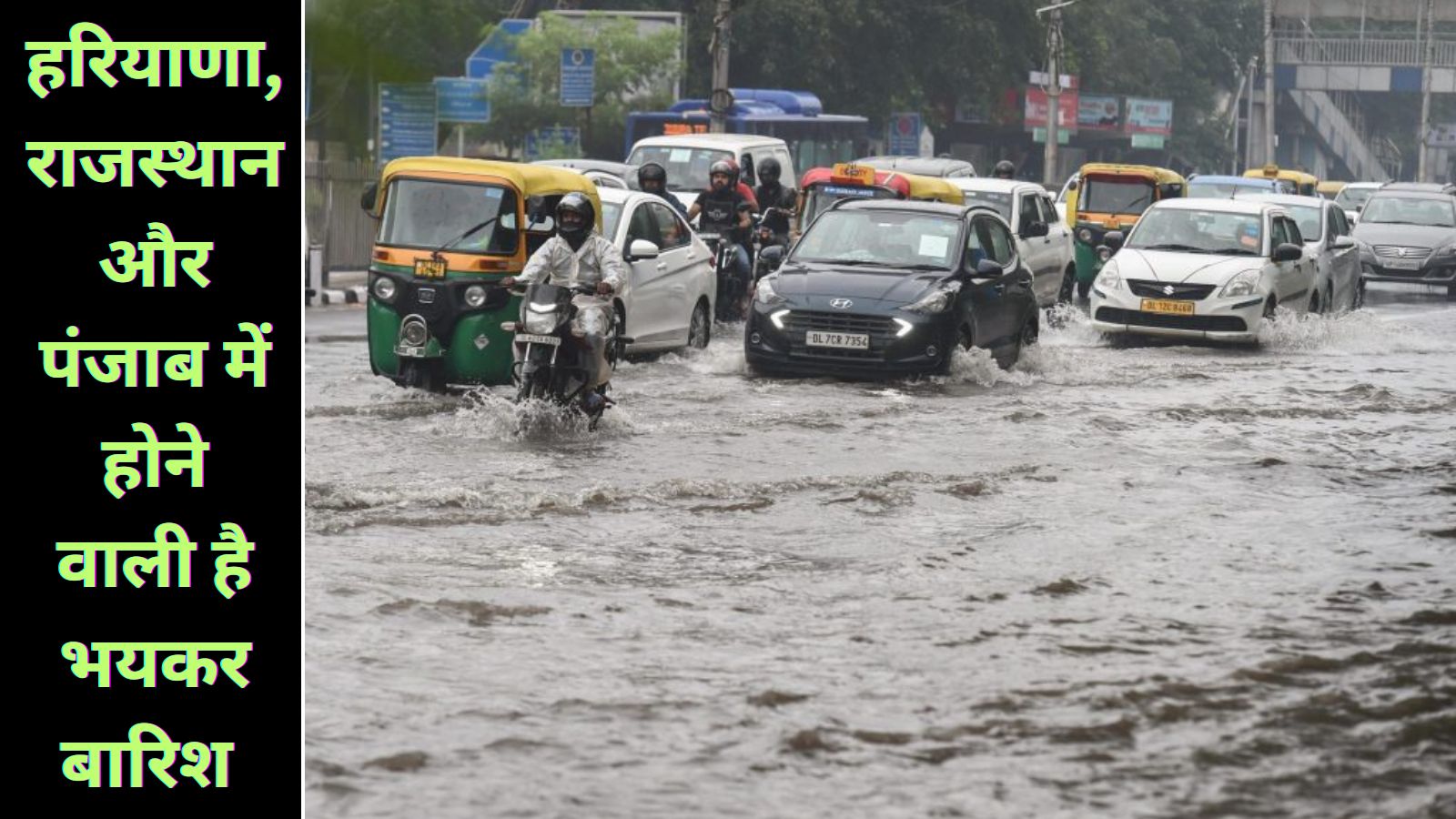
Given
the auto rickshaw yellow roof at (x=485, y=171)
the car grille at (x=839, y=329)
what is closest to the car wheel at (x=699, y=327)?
the car grille at (x=839, y=329)

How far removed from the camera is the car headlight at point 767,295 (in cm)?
1878

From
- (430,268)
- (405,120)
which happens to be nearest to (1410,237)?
(405,120)

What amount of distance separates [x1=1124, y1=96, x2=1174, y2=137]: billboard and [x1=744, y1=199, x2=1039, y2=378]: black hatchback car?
56.2m

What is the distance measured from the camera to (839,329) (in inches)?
728

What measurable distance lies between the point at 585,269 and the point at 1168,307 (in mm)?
9460

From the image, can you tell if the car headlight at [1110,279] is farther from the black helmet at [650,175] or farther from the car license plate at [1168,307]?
the black helmet at [650,175]

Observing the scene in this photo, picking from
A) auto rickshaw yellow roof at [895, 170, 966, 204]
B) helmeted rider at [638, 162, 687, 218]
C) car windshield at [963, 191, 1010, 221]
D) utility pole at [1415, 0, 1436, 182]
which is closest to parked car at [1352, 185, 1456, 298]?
car windshield at [963, 191, 1010, 221]

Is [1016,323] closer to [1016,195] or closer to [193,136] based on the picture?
[1016,195]

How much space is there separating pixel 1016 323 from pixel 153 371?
13.5m

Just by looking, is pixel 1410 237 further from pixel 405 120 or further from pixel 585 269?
pixel 585 269

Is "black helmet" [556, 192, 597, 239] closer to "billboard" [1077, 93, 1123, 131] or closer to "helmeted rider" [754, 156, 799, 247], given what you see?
"helmeted rider" [754, 156, 799, 247]

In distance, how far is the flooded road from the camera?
7.36 metres

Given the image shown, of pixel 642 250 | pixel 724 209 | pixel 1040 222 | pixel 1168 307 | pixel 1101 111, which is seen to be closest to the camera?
pixel 642 250

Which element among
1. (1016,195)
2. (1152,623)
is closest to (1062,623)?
(1152,623)
